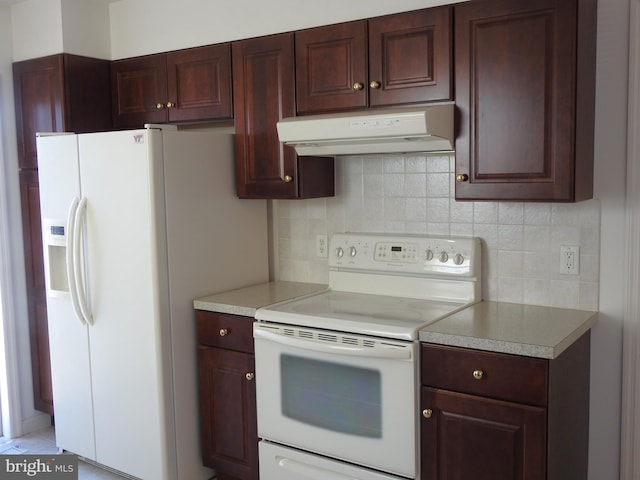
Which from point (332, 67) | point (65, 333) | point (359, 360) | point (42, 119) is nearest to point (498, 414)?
point (359, 360)

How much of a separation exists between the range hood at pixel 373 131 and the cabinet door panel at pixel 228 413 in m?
0.95

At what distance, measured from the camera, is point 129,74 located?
3.44 meters

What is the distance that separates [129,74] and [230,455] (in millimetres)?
2036

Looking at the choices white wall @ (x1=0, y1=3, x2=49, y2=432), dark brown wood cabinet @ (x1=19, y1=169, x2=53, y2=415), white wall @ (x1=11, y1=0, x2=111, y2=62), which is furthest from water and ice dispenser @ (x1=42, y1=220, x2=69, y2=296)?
white wall @ (x1=11, y1=0, x2=111, y2=62)

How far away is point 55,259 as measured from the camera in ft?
10.5

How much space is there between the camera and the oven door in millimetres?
2264

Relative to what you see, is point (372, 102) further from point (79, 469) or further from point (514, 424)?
point (79, 469)

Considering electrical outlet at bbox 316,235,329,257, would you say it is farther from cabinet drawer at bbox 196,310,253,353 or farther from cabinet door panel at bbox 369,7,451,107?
cabinet door panel at bbox 369,7,451,107

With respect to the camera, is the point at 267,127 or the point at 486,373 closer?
the point at 486,373

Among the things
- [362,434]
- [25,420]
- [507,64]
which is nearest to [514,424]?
[362,434]

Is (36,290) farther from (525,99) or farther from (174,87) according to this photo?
(525,99)

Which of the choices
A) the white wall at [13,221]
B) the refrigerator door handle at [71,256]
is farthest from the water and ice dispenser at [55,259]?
the white wall at [13,221]

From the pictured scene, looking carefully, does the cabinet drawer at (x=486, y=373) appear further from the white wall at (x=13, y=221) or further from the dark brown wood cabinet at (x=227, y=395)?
the white wall at (x=13, y=221)

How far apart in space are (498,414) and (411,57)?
4.45 feet
